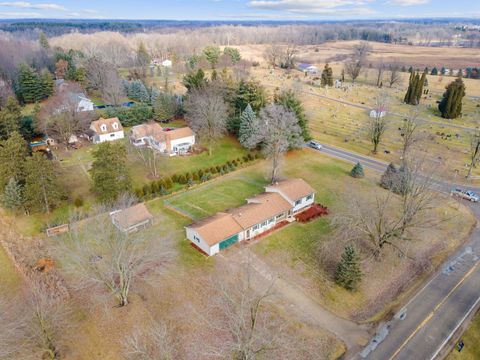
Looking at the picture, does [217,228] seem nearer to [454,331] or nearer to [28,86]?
[454,331]

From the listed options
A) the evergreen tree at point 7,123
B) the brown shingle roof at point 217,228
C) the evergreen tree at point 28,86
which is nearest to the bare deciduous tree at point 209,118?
the brown shingle roof at point 217,228

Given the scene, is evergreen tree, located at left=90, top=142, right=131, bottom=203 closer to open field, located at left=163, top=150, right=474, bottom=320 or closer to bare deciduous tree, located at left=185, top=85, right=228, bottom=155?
open field, located at left=163, top=150, right=474, bottom=320

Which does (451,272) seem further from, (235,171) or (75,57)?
(75,57)

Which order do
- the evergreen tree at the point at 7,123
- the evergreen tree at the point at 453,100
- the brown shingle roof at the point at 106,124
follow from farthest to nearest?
the evergreen tree at the point at 453,100
the brown shingle roof at the point at 106,124
the evergreen tree at the point at 7,123

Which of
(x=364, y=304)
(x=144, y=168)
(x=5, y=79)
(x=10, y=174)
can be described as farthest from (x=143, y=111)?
(x=364, y=304)

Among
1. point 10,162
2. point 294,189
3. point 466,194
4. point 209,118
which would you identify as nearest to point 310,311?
point 294,189

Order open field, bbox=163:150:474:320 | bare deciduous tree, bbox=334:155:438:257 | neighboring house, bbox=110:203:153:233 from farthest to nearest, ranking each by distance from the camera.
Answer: neighboring house, bbox=110:203:153:233 < bare deciduous tree, bbox=334:155:438:257 < open field, bbox=163:150:474:320

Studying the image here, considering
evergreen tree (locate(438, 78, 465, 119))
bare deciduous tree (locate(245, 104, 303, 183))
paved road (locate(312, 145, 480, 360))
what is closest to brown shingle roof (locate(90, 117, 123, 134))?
bare deciduous tree (locate(245, 104, 303, 183))

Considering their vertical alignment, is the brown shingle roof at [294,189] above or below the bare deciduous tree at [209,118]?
below

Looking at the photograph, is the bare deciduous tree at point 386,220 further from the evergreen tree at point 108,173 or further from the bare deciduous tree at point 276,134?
the evergreen tree at point 108,173
